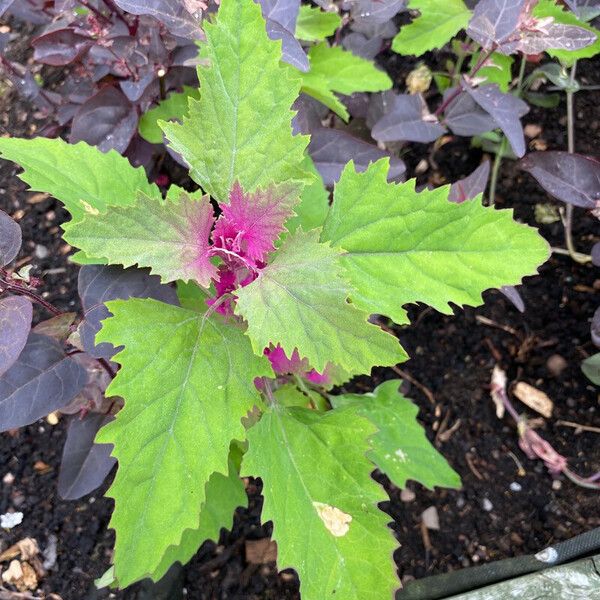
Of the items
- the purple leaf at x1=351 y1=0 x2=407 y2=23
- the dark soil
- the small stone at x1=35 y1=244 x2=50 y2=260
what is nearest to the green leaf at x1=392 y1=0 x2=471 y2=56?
the purple leaf at x1=351 y1=0 x2=407 y2=23

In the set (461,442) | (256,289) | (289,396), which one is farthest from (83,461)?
(461,442)

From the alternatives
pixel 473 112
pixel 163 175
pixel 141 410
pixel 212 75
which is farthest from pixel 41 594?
pixel 473 112

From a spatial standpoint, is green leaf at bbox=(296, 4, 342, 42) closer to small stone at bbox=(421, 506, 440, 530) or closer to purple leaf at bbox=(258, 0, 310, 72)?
purple leaf at bbox=(258, 0, 310, 72)

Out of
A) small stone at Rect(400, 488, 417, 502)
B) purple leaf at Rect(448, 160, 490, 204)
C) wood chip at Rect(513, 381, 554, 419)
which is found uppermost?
purple leaf at Rect(448, 160, 490, 204)

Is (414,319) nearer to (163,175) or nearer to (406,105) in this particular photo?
(406,105)

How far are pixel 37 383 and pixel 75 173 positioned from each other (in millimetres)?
307

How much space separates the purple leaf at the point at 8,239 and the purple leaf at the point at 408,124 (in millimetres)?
727

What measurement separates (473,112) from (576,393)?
2.14 ft

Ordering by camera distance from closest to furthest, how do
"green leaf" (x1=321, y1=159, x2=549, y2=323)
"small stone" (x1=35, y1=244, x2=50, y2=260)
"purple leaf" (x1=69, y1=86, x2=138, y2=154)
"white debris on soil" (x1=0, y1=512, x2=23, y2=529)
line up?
"green leaf" (x1=321, y1=159, x2=549, y2=323) → "purple leaf" (x1=69, y1=86, x2=138, y2=154) → "white debris on soil" (x1=0, y1=512, x2=23, y2=529) → "small stone" (x1=35, y1=244, x2=50, y2=260)

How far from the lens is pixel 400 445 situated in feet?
3.98

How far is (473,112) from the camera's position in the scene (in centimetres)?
136

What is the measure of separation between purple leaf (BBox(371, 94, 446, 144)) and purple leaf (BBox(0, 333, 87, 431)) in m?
0.74

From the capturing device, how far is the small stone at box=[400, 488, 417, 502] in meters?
1.37

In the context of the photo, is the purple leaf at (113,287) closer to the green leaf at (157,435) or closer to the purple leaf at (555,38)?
the green leaf at (157,435)
